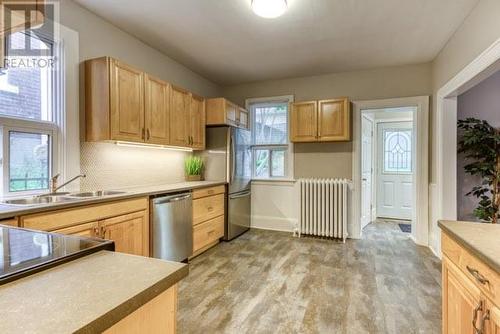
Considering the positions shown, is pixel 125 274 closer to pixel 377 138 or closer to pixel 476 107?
pixel 476 107

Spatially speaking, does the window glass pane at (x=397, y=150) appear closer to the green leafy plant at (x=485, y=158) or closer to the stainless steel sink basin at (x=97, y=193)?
the green leafy plant at (x=485, y=158)

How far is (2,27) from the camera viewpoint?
0.82 metres

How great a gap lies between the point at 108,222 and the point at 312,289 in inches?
71.2

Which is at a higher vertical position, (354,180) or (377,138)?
(377,138)

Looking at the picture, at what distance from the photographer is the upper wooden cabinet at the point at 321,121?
3.89 m

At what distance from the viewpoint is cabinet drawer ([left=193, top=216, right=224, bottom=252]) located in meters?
3.21

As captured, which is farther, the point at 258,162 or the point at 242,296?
the point at 258,162

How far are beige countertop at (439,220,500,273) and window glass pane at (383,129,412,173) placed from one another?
14.0 feet

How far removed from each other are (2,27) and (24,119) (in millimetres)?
1698

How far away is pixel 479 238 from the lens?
122 cm

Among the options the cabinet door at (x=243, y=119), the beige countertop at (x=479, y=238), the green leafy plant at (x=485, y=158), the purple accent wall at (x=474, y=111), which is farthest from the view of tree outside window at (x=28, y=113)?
the purple accent wall at (x=474, y=111)

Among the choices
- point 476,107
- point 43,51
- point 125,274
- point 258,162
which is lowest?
point 125,274

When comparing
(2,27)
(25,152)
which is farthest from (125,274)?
(25,152)

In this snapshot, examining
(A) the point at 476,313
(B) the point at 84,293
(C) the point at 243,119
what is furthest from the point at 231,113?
(B) the point at 84,293
